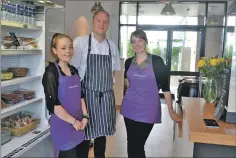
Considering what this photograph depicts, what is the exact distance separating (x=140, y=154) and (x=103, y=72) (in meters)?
0.79

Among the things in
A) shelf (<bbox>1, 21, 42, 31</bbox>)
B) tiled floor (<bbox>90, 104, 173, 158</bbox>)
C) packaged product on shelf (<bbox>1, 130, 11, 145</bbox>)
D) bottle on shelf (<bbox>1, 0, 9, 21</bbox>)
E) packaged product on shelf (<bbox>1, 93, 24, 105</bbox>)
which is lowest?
tiled floor (<bbox>90, 104, 173, 158</bbox>)

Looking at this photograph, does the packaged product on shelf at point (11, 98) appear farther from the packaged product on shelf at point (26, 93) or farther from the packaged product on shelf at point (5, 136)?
the packaged product on shelf at point (5, 136)

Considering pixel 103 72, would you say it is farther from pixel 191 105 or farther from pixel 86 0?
pixel 86 0

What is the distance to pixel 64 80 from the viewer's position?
1.87 metres

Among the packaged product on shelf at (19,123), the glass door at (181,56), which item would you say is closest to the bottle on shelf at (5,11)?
the packaged product on shelf at (19,123)

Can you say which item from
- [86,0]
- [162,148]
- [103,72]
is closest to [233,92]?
[103,72]

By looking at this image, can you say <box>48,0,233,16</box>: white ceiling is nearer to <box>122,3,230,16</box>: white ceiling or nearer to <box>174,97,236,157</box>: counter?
<box>122,3,230,16</box>: white ceiling

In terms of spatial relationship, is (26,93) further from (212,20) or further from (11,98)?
(212,20)

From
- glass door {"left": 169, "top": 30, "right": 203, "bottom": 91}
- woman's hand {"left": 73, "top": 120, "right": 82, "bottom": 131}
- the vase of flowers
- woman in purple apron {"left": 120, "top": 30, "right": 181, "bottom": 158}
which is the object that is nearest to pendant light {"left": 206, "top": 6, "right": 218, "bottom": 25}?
glass door {"left": 169, "top": 30, "right": 203, "bottom": 91}

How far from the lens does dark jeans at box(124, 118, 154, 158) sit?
2.24m

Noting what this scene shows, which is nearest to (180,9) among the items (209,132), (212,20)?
(212,20)

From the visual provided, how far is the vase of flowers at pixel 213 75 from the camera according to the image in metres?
2.03

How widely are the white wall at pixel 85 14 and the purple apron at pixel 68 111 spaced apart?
236 inches

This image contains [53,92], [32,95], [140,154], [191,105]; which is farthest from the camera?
[32,95]
